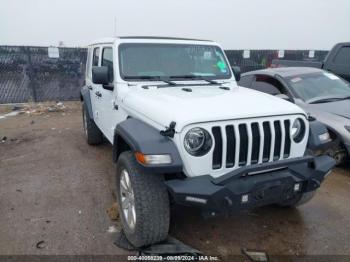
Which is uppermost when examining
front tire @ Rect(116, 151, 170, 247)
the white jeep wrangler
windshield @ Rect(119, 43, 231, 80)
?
windshield @ Rect(119, 43, 231, 80)

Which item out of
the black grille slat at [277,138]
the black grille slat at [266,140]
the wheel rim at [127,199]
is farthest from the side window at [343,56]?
the wheel rim at [127,199]

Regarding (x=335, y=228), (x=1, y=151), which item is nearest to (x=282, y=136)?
(x=335, y=228)

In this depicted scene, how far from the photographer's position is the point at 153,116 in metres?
2.94

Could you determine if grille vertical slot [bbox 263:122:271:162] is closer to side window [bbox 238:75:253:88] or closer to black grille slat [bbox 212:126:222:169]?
black grille slat [bbox 212:126:222:169]

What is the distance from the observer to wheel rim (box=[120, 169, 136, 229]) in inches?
120

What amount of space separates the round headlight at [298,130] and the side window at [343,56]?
5.01 meters

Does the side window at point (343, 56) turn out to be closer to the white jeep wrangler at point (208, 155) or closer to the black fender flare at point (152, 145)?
the white jeep wrangler at point (208, 155)

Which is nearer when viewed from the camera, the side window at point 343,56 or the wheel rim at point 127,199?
the wheel rim at point 127,199

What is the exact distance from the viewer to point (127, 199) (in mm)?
3182

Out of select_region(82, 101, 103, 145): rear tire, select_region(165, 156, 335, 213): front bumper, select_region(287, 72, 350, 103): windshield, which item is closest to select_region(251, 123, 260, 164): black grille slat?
select_region(165, 156, 335, 213): front bumper

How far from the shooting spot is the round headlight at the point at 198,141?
2.65 metres

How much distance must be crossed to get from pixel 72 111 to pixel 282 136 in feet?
26.2

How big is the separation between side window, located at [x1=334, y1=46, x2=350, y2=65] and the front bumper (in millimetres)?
5188

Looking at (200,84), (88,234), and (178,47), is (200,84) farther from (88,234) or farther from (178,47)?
(88,234)
